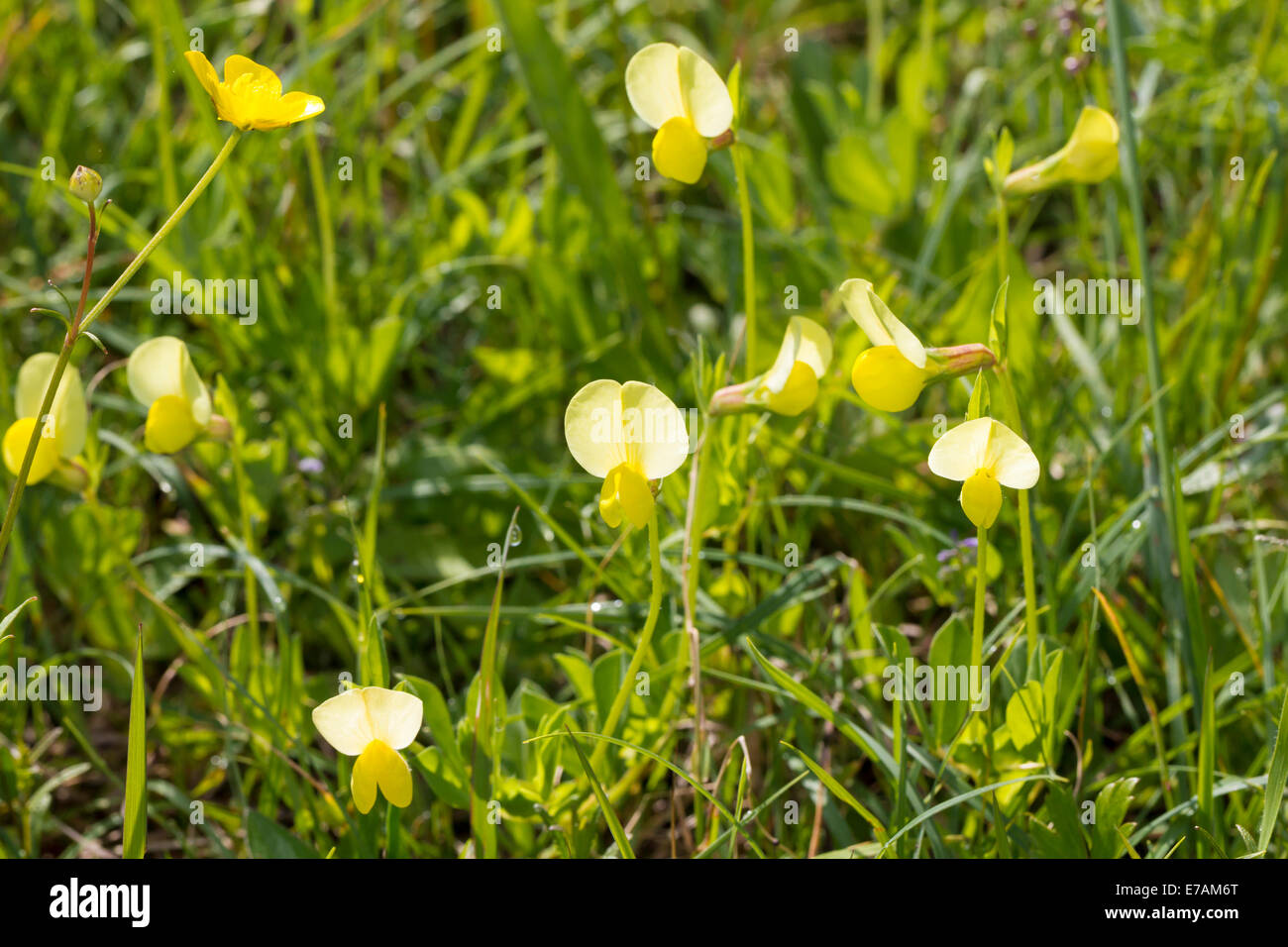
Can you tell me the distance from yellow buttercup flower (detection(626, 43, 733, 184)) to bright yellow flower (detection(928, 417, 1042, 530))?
406mm

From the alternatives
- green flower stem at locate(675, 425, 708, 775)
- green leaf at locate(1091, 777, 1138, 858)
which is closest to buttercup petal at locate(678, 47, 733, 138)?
green flower stem at locate(675, 425, 708, 775)

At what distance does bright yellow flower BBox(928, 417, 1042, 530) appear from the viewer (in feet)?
3.49

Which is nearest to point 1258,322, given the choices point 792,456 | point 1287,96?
point 1287,96

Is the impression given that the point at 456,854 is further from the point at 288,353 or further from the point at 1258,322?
the point at 1258,322

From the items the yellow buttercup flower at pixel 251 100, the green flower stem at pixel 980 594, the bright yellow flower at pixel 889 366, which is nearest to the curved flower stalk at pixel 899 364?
the bright yellow flower at pixel 889 366

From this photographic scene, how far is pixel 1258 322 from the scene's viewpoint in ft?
6.49

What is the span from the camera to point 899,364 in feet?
3.78

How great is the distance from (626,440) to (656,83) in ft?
1.37

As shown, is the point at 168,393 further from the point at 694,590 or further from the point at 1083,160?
the point at 1083,160

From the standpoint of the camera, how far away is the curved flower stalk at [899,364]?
1.14 meters

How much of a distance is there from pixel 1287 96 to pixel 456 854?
185cm

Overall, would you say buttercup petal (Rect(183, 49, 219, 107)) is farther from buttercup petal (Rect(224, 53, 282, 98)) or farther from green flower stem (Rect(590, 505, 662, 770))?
green flower stem (Rect(590, 505, 662, 770))

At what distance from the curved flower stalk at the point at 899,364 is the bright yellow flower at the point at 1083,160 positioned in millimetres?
318

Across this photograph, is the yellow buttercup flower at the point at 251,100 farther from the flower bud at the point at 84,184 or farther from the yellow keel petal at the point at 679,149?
the yellow keel petal at the point at 679,149
